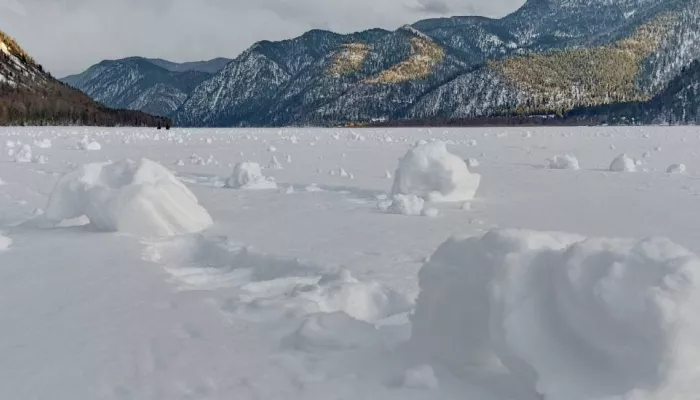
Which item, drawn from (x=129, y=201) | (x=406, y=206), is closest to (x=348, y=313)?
(x=129, y=201)

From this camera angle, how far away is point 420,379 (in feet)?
11.0

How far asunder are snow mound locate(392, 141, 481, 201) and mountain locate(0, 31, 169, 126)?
10950 centimetres

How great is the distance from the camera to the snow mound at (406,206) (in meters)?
9.21

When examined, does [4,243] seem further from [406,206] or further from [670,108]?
[670,108]

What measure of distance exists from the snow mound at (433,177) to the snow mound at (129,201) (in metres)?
3.88

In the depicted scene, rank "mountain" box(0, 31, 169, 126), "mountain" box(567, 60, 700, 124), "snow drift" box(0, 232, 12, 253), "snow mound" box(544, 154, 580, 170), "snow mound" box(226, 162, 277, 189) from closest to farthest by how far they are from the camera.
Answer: "snow drift" box(0, 232, 12, 253) < "snow mound" box(226, 162, 277, 189) < "snow mound" box(544, 154, 580, 170) < "mountain" box(0, 31, 169, 126) < "mountain" box(567, 60, 700, 124)

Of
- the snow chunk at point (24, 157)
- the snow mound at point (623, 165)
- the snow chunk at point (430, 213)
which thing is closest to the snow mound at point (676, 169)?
the snow mound at point (623, 165)

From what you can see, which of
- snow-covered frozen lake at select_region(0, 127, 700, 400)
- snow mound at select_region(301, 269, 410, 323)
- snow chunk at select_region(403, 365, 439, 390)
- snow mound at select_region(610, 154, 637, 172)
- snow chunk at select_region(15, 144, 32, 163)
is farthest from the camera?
snow chunk at select_region(15, 144, 32, 163)

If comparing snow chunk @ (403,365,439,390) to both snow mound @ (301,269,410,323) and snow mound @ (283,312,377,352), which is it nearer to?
snow mound @ (283,312,377,352)

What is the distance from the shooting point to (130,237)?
741 cm

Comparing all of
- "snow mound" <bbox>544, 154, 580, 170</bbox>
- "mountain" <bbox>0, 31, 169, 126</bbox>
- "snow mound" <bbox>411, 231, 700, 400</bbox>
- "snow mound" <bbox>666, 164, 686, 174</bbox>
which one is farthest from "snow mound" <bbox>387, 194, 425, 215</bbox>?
"mountain" <bbox>0, 31, 169, 126</bbox>

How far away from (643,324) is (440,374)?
1.13 meters

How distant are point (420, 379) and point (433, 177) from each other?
25.4 feet

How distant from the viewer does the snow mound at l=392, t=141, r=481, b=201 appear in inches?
424
